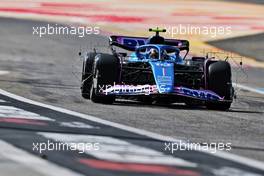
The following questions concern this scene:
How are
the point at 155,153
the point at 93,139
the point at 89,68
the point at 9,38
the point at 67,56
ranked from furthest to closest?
1. the point at 9,38
2. the point at 67,56
3. the point at 89,68
4. the point at 93,139
5. the point at 155,153

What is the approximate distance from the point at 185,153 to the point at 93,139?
1154 millimetres

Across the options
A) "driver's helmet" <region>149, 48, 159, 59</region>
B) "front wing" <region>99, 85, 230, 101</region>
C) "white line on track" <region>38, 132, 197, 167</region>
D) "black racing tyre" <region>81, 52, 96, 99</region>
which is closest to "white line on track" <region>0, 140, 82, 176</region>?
"white line on track" <region>38, 132, 197, 167</region>

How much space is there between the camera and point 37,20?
3084 cm

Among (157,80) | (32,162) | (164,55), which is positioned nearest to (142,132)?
(32,162)

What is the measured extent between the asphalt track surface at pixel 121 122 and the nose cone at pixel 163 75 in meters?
0.33

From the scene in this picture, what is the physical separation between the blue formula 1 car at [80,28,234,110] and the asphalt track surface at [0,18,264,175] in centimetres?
19

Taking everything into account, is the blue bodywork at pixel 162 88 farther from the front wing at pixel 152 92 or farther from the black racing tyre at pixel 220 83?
the black racing tyre at pixel 220 83

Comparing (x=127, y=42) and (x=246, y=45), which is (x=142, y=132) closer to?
(x=127, y=42)

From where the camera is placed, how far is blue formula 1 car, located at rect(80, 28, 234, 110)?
12.6 m

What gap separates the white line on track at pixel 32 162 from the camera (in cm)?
702

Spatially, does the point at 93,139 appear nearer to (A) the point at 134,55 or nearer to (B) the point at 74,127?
(B) the point at 74,127

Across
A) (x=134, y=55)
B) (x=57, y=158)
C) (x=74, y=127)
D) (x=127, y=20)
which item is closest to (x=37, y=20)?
(x=127, y=20)

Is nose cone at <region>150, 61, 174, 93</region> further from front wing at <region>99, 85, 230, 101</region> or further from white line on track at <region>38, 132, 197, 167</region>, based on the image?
white line on track at <region>38, 132, 197, 167</region>

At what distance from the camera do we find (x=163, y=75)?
12758 millimetres
